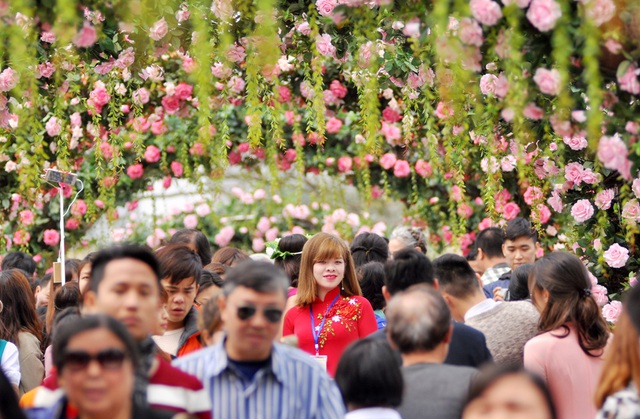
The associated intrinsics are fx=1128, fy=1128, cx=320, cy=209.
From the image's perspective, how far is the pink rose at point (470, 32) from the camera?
439 centimetres

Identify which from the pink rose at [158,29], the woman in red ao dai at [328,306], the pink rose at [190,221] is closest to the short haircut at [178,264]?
the woman in red ao dai at [328,306]

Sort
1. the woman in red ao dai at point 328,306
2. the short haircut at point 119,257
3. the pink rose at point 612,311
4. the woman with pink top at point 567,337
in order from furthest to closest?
the pink rose at point 612,311 → the woman in red ao dai at point 328,306 → the woman with pink top at point 567,337 → the short haircut at point 119,257

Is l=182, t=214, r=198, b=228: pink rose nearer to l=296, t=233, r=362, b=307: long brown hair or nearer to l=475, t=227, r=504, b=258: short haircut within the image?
l=475, t=227, r=504, b=258: short haircut

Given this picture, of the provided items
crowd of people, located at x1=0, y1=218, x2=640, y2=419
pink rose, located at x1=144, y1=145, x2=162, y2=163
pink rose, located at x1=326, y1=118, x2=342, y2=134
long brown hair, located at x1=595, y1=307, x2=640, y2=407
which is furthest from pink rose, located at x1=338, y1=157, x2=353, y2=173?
long brown hair, located at x1=595, y1=307, x2=640, y2=407

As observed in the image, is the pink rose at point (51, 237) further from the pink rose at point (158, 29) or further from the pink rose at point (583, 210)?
the pink rose at point (583, 210)

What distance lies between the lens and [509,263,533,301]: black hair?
6.09 meters

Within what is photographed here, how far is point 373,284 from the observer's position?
20.7 ft

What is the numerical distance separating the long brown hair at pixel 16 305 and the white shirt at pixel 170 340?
1188 mm

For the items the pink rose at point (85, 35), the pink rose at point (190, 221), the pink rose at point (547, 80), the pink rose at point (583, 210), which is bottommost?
the pink rose at point (583, 210)

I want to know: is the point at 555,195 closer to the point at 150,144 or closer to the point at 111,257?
the point at 111,257

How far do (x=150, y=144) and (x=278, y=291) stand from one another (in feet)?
22.9

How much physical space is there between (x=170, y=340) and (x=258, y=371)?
1848 mm

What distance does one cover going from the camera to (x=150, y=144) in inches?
406

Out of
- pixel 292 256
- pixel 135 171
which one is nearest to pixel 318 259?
pixel 292 256
